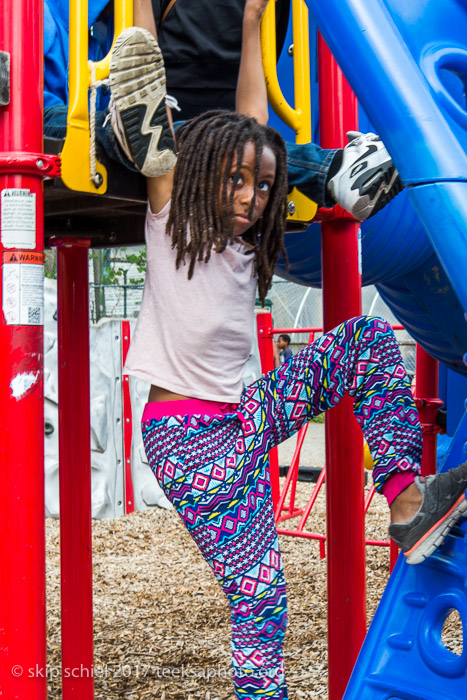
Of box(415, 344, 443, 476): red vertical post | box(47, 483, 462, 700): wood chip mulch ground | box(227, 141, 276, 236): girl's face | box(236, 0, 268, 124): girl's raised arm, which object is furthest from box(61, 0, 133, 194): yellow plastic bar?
box(415, 344, 443, 476): red vertical post

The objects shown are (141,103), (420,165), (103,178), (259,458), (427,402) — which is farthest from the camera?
(427,402)

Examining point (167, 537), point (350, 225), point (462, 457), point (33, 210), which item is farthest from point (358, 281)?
point (167, 537)

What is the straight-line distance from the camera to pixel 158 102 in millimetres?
1735

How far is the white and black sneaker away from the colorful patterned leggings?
292 mm

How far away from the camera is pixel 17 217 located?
1.65m

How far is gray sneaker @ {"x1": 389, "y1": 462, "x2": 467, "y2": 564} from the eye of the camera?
1.62 metres

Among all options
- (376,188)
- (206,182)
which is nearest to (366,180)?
(376,188)

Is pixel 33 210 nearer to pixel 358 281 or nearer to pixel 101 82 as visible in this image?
pixel 101 82

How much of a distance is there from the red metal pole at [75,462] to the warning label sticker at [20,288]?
950 millimetres

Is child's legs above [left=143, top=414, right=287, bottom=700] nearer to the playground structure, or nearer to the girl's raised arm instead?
the playground structure

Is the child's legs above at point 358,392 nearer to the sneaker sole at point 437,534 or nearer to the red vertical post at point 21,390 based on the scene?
the sneaker sole at point 437,534

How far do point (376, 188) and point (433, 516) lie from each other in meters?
0.80

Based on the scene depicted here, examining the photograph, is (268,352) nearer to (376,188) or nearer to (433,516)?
(376,188)

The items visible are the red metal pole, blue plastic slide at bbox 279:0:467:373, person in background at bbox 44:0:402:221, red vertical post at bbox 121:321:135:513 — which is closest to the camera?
blue plastic slide at bbox 279:0:467:373
